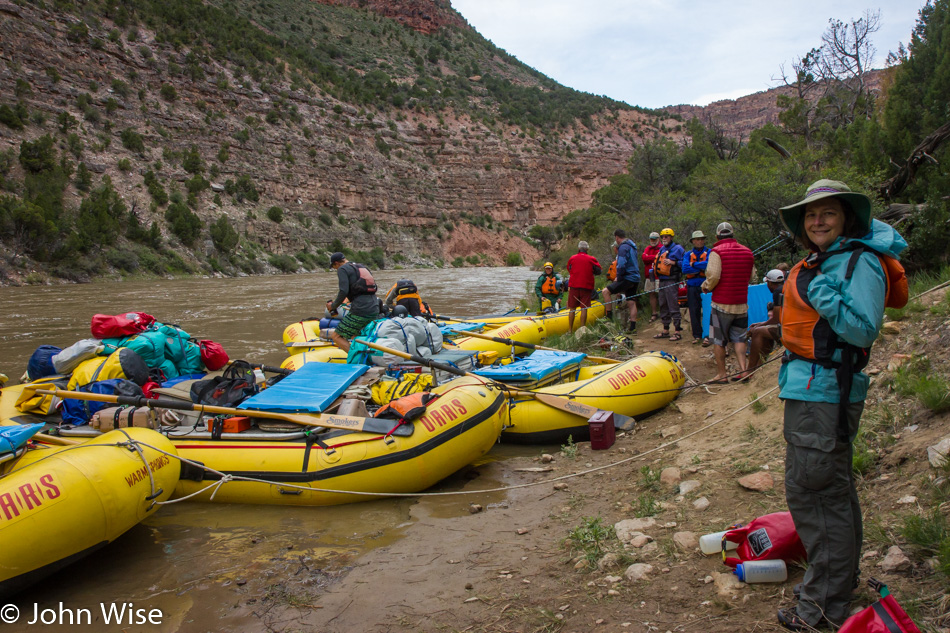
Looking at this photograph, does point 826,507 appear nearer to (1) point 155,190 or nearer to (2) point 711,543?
(2) point 711,543

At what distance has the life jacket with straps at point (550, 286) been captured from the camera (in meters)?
12.2

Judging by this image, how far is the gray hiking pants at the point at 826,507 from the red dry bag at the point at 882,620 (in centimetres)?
19

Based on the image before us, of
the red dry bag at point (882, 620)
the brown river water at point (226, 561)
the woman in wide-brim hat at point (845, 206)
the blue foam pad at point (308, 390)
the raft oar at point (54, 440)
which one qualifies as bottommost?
the brown river water at point (226, 561)

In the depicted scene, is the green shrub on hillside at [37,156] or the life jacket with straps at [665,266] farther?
the green shrub on hillside at [37,156]

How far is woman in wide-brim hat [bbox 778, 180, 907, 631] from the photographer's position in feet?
6.89

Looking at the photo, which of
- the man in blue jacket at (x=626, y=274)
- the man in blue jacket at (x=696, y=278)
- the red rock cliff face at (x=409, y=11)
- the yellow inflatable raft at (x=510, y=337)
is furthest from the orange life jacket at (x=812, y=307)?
the red rock cliff face at (x=409, y=11)

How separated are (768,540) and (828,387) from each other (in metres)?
0.85

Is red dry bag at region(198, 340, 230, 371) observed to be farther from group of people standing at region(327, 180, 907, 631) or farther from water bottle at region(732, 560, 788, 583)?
group of people standing at region(327, 180, 907, 631)

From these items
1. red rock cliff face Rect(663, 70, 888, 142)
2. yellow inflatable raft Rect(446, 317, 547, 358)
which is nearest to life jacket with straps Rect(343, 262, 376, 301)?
yellow inflatable raft Rect(446, 317, 547, 358)

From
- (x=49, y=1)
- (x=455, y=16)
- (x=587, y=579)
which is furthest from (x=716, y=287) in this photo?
(x=455, y=16)

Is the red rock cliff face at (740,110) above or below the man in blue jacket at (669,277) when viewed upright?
above

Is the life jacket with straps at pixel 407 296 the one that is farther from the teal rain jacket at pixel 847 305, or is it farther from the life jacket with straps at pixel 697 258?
the teal rain jacket at pixel 847 305

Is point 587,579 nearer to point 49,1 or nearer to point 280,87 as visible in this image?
point 49,1

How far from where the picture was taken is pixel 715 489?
363 cm
